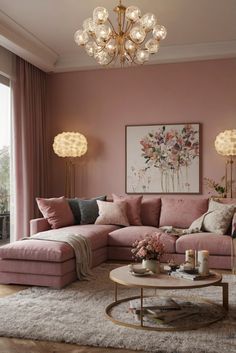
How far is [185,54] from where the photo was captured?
6.79 metres

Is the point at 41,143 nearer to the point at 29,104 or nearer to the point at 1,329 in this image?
the point at 29,104

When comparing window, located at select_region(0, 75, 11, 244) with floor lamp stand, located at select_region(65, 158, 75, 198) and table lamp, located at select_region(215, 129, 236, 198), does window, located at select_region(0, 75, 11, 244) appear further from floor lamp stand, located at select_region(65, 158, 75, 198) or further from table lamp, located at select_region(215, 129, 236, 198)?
table lamp, located at select_region(215, 129, 236, 198)

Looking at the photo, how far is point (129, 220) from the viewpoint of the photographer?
6516mm

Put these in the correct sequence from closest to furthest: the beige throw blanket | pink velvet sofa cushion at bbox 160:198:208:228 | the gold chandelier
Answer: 1. the gold chandelier
2. the beige throw blanket
3. pink velvet sofa cushion at bbox 160:198:208:228

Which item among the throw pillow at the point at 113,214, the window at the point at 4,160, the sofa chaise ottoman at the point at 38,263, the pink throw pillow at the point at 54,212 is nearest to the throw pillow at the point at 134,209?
the throw pillow at the point at 113,214

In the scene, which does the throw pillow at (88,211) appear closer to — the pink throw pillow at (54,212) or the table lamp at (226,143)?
the pink throw pillow at (54,212)

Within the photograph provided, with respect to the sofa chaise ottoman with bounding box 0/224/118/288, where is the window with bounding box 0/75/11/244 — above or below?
above

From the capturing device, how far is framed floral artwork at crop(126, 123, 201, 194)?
6.93 metres

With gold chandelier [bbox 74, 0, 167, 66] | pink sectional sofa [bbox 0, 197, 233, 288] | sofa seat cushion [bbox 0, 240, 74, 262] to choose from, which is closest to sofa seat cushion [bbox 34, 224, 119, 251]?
pink sectional sofa [bbox 0, 197, 233, 288]

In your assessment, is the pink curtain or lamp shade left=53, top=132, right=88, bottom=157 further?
lamp shade left=53, top=132, right=88, bottom=157

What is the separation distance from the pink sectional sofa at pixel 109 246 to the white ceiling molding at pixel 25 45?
2.36m

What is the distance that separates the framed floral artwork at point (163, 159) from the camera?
22.7 ft

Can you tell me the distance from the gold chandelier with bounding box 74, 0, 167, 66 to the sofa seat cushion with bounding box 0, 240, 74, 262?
200 centimetres

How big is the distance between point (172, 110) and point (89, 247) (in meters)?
2.80
